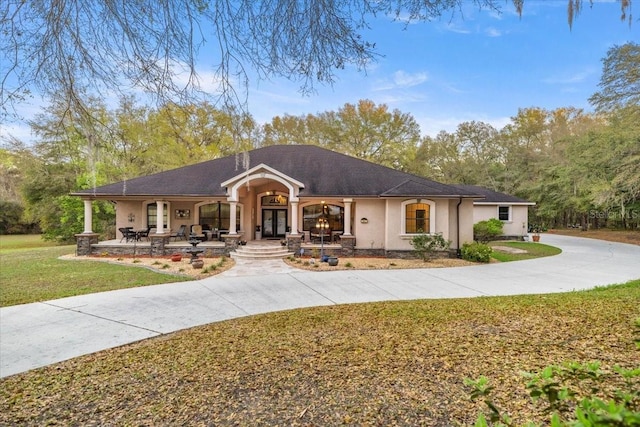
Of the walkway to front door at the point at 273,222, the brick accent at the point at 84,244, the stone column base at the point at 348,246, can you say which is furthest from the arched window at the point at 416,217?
the brick accent at the point at 84,244

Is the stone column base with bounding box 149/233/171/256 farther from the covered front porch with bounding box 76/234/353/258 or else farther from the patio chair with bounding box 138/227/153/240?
the patio chair with bounding box 138/227/153/240

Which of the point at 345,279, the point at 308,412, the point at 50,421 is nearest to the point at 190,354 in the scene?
the point at 50,421

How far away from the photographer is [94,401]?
338cm

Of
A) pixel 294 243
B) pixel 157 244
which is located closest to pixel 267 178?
pixel 294 243

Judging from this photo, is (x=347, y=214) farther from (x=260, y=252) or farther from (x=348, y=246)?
(x=260, y=252)

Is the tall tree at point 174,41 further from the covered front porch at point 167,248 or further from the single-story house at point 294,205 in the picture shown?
the covered front porch at point 167,248

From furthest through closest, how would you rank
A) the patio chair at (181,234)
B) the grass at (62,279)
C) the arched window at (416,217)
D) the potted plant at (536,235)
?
the potted plant at (536,235), the patio chair at (181,234), the arched window at (416,217), the grass at (62,279)

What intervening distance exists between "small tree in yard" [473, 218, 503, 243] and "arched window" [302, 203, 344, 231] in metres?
9.51

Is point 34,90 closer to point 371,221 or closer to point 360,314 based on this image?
point 360,314

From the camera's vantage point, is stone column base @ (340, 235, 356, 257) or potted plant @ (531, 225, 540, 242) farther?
potted plant @ (531, 225, 540, 242)

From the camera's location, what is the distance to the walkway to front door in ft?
60.5

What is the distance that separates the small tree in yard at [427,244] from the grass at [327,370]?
7.71 m

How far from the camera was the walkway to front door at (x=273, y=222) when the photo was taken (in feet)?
60.5

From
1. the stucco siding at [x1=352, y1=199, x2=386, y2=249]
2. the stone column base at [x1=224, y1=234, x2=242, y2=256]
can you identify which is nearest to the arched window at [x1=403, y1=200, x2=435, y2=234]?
the stucco siding at [x1=352, y1=199, x2=386, y2=249]
